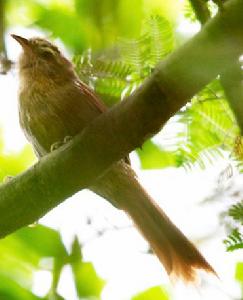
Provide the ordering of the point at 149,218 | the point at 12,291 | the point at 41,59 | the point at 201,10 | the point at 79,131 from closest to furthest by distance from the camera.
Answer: the point at 201,10
the point at 12,291
the point at 79,131
the point at 149,218
the point at 41,59

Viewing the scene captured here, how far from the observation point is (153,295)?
2988 millimetres

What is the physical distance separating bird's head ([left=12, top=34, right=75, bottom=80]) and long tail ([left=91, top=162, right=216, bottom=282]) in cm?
80

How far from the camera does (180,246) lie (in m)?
3.63

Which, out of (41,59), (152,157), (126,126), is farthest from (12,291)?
(41,59)

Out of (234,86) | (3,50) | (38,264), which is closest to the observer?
(234,86)

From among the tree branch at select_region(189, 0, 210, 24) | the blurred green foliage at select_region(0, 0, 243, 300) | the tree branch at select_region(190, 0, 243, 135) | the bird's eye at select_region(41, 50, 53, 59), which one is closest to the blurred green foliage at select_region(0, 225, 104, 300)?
the blurred green foliage at select_region(0, 0, 243, 300)

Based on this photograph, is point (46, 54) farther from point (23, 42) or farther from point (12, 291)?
point (12, 291)

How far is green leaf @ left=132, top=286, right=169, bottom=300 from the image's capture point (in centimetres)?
297

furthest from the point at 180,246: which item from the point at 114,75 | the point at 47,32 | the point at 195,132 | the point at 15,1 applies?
the point at 15,1

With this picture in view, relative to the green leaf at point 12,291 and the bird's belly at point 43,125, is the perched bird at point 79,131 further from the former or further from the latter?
the green leaf at point 12,291

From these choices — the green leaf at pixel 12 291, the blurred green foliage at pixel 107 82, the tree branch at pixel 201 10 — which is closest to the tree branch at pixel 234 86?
the tree branch at pixel 201 10

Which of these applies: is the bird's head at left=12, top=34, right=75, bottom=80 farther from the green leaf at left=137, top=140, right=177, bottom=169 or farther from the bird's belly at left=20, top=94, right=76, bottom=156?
the green leaf at left=137, top=140, right=177, bottom=169

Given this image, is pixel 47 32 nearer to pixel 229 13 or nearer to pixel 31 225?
pixel 31 225

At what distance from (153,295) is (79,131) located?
0.99 metres
